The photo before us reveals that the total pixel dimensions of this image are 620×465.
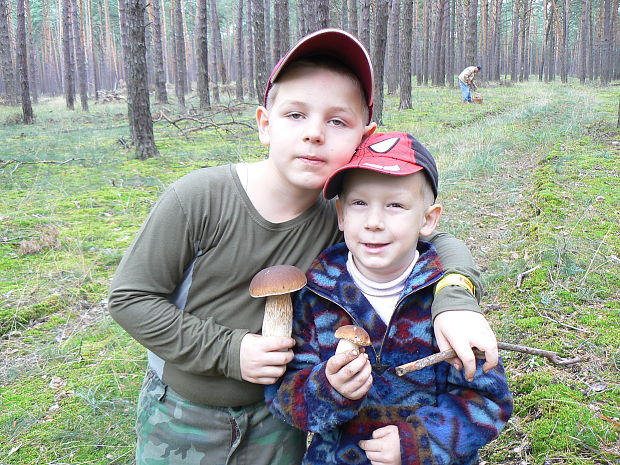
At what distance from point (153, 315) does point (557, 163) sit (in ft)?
23.3

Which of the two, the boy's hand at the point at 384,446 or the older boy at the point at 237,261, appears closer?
the boy's hand at the point at 384,446

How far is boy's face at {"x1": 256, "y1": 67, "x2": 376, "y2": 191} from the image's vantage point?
1538 millimetres

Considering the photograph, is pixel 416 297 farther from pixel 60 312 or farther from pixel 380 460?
pixel 60 312

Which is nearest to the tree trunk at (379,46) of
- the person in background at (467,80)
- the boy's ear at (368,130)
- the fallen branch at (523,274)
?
the person in background at (467,80)

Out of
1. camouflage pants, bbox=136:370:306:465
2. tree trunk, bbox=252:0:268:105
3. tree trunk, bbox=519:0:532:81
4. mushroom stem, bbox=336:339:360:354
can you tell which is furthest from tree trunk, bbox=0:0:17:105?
tree trunk, bbox=519:0:532:81

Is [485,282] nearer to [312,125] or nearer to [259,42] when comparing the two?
[312,125]

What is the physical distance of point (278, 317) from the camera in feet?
5.11

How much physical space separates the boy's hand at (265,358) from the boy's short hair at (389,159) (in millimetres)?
551

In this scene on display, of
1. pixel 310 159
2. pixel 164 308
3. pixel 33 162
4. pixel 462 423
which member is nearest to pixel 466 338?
pixel 462 423

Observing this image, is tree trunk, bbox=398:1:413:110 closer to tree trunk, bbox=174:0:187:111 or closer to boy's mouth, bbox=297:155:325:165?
tree trunk, bbox=174:0:187:111

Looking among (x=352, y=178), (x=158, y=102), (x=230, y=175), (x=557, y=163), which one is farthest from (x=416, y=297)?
(x=158, y=102)

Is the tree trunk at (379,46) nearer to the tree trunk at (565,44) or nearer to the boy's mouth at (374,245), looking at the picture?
the boy's mouth at (374,245)

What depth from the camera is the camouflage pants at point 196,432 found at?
1.70m

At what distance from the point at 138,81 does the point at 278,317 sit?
902 centimetres
